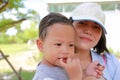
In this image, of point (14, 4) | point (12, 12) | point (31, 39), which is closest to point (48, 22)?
point (14, 4)

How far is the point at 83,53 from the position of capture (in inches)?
56.5

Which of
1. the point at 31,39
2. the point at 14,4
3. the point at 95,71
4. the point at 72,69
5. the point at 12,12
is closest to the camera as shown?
the point at 72,69

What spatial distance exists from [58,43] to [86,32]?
0.23m

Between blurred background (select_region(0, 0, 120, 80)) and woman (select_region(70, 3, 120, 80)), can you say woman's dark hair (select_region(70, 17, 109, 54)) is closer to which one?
woman (select_region(70, 3, 120, 80))

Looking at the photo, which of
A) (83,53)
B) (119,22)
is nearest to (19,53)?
(119,22)

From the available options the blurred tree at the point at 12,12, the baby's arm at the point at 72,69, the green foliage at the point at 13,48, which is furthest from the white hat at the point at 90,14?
the green foliage at the point at 13,48

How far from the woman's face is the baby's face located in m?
0.18

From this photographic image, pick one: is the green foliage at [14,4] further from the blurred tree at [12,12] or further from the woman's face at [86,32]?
the woman's face at [86,32]

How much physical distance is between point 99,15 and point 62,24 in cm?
26

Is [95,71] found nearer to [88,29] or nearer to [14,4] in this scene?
Answer: [88,29]

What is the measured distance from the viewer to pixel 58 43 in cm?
112

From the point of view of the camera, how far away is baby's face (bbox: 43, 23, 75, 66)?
3.66 feet

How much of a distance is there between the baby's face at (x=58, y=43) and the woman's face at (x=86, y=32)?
18 cm

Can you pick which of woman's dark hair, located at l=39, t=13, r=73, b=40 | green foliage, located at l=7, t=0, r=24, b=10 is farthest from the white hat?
green foliage, located at l=7, t=0, r=24, b=10
